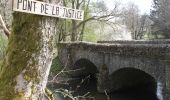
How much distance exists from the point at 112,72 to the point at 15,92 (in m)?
13.5

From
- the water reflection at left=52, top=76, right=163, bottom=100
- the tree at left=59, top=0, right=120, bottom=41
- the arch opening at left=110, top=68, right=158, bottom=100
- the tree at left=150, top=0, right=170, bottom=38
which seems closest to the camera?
the water reflection at left=52, top=76, right=163, bottom=100

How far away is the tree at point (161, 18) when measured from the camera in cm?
2628

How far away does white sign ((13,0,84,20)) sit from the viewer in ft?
7.48

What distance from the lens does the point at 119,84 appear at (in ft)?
56.2

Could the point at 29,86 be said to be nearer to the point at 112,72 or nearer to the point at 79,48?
the point at 112,72

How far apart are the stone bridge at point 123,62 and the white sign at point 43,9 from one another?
6.35 m

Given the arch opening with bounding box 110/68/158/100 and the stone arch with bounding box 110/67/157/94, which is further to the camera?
the stone arch with bounding box 110/67/157/94

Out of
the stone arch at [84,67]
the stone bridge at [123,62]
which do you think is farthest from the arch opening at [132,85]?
the stone arch at [84,67]

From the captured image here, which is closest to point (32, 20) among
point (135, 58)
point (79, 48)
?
point (135, 58)

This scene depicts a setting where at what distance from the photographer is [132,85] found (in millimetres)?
18359

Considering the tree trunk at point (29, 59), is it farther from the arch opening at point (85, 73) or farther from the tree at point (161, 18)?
the tree at point (161, 18)

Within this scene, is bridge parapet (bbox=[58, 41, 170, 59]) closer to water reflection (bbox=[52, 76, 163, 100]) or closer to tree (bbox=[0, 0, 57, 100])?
water reflection (bbox=[52, 76, 163, 100])

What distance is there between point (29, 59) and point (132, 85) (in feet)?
53.1

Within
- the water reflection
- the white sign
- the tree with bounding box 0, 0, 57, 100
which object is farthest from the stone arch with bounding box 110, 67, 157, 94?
the tree with bounding box 0, 0, 57, 100
